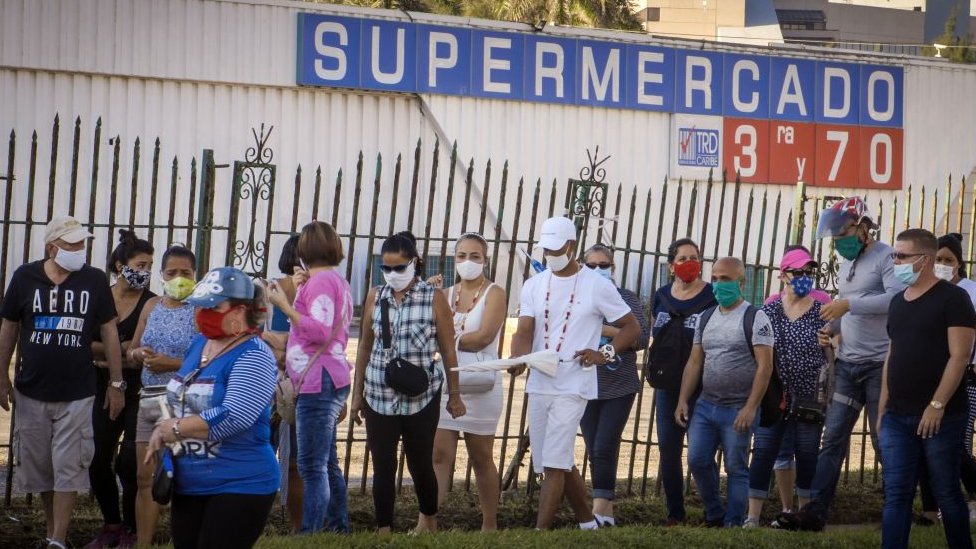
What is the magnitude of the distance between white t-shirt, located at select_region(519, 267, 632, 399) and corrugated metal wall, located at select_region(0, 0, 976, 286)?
518 inches

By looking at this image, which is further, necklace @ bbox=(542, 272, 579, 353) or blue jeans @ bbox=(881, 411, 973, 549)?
necklace @ bbox=(542, 272, 579, 353)

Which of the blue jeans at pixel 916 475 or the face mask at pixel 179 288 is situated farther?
the face mask at pixel 179 288

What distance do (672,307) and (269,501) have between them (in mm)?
4079

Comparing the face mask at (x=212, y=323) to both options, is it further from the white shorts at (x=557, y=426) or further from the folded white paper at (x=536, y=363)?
the white shorts at (x=557, y=426)

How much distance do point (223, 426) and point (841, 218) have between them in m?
4.67

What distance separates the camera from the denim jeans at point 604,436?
8477 mm

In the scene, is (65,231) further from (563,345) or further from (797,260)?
(797,260)

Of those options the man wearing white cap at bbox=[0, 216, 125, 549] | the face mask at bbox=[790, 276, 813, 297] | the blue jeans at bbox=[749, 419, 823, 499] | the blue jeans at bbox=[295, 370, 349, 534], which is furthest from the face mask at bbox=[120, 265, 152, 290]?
the face mask at bbox=[790, 276, 813, 297]

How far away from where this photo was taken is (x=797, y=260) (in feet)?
28.5

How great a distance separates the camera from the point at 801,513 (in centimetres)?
845

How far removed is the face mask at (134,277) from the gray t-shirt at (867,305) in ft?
13.9

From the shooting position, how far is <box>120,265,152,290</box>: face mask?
26.2 ft

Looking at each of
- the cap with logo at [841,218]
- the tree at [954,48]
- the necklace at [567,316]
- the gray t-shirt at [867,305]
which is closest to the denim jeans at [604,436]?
the necklace at [567,316]

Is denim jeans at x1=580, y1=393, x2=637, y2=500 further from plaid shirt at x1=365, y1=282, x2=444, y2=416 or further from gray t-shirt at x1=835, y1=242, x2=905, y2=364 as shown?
gray t-shirt at x1=835, y1=242, x2=905, y2=364
